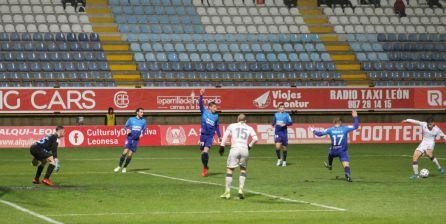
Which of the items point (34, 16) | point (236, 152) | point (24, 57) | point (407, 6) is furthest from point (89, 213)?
point (407, 6)

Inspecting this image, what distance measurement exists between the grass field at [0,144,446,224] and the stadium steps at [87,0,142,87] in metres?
12.8

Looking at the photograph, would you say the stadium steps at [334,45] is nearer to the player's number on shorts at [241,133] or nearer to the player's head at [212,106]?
the player's head at [212,106]

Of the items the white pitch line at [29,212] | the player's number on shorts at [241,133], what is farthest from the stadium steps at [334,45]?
the white pitch line at [29,212]

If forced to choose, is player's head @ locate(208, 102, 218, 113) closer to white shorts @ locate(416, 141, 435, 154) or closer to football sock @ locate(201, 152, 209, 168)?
football sock @ locate(201, 152, 209, 168)

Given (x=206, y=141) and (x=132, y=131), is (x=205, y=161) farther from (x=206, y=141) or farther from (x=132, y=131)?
(x=132, y=131)

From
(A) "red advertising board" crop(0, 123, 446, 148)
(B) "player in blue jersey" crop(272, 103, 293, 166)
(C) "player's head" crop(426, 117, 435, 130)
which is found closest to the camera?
(C) "player's head" crop(426, 117, 435, 130)

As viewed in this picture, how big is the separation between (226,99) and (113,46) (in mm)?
7963

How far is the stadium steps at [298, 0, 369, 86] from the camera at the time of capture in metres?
53.6

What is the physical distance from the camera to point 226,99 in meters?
48.8

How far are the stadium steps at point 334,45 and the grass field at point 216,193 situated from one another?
16.6 meters

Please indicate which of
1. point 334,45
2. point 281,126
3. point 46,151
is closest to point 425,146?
point 281,126

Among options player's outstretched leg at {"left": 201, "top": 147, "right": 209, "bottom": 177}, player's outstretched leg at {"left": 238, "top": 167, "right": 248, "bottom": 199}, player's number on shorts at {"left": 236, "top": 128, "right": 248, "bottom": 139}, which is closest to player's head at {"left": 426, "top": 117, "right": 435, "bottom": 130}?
player's outstretched leg at {"left": 201, "top": 147, "right": 209, "bottom": 177}

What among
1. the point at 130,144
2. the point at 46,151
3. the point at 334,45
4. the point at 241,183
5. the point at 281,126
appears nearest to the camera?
the point at 241,183

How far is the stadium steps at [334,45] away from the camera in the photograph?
53.6 metres
